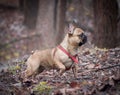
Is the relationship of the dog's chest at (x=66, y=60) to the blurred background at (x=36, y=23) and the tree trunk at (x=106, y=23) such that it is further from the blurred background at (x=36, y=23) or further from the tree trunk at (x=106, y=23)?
the blurred background at (x=36, y=23)

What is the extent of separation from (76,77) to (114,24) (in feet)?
17.6

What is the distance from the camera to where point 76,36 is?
985 centimetres

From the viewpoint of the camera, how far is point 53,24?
24453mm

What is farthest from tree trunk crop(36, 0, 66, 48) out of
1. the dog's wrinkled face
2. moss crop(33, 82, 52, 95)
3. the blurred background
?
moss crop(33, 82, 52, 95)

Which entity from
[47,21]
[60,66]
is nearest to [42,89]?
[60,66]

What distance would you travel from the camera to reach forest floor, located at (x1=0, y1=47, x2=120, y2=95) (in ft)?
28.9

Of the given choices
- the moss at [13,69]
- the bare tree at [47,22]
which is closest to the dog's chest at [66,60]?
the moss at [13,69]

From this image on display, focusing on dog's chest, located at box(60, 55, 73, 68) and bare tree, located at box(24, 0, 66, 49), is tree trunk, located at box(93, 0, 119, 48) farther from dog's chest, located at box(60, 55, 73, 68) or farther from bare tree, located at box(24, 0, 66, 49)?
bare tree, located at box(24, 0, 66, 49)

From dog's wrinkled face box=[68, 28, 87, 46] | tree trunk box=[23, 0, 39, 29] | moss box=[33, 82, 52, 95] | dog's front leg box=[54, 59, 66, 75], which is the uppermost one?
tree trunk box=[23, 0, 39, 29]

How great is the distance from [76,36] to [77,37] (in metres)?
0.03

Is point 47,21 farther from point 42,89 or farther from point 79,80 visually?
point 42,89

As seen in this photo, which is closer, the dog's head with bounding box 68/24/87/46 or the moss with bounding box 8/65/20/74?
the dog's head with bounding box 68/24/87/46

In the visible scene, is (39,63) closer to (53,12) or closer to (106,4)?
(106,4)

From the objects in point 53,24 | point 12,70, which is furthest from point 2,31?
point 12,70
